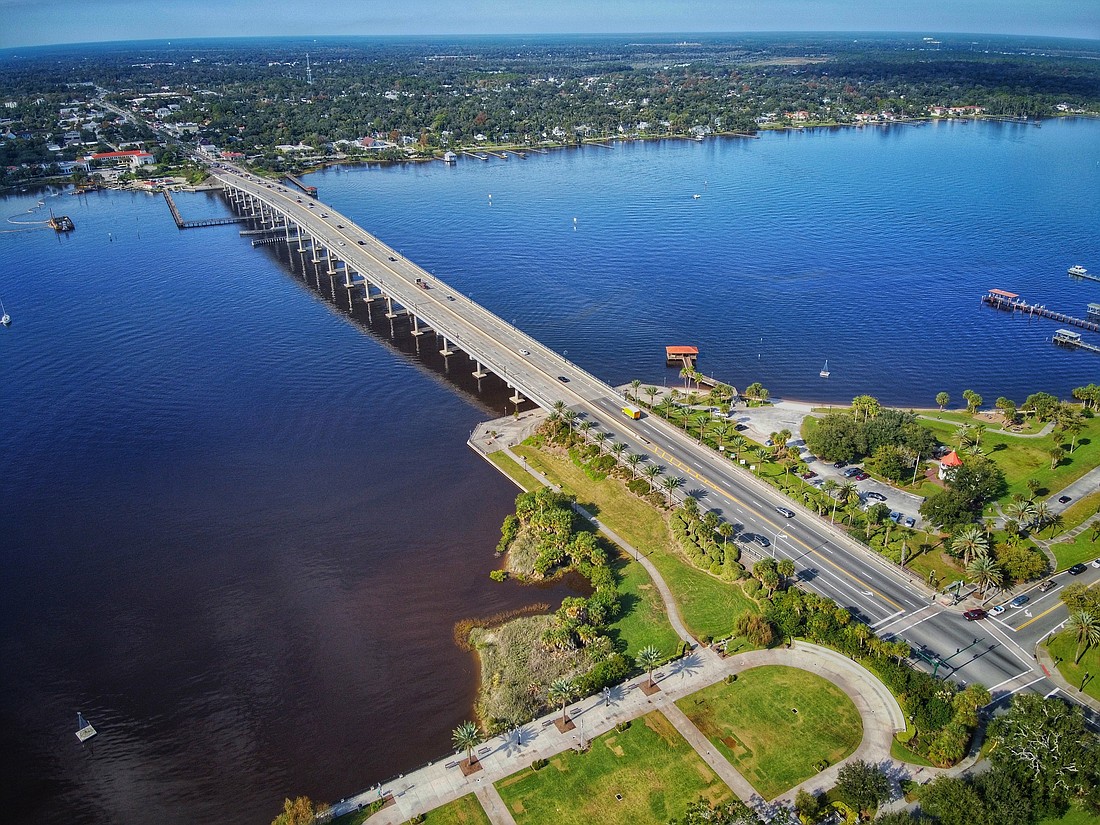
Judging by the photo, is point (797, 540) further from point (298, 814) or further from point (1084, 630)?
point (298, 814)

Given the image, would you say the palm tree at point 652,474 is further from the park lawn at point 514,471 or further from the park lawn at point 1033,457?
the park lawn at point 1033,457

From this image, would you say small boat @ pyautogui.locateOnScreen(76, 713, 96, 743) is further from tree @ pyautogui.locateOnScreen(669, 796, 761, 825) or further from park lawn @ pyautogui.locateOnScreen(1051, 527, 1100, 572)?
park lawn @ pyautogui.locateOnScreen(1051, 527, 1100, 572)

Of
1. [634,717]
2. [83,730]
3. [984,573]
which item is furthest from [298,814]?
[984,573]

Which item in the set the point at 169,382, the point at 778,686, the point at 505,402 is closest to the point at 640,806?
the point at 778,686

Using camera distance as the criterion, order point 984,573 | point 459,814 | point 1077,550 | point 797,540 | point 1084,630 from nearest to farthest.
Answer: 1. point 459,814
2. point 1084,630
3. point 984,573
4. point 1077,550
5. point 797,540

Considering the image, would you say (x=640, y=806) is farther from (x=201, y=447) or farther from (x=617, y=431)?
(x=201, y=447)
